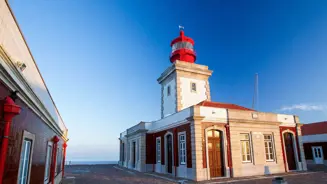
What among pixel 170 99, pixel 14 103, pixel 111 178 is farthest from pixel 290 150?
pixel 14 103

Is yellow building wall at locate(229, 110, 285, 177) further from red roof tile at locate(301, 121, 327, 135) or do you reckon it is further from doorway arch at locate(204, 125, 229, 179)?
red roof tile at locate(301, 121, 327, 135)

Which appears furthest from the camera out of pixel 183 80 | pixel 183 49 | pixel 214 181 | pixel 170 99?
pixel 183 49

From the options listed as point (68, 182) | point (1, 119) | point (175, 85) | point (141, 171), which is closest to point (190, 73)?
point (175, 85)

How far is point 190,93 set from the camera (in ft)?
62.1

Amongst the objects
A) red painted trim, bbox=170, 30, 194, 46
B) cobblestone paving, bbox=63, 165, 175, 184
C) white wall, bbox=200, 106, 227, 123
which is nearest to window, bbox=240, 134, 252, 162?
white wall, bbox=200, 106, 227, 123

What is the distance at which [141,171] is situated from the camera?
1842 centimetres

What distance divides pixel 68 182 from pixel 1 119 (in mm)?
10539

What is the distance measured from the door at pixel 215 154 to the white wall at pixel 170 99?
5334mm

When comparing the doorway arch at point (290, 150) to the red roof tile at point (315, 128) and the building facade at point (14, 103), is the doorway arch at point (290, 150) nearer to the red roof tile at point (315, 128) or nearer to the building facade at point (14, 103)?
the red roof tile at point (315, 128)

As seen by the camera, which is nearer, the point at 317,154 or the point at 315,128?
the point at 317,154

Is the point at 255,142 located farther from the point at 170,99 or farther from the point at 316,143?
the point at 316,143

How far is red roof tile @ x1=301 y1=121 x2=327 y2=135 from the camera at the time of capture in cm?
2347

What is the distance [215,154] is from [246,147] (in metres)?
2.59

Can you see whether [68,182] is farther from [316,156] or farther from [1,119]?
[316,156]
